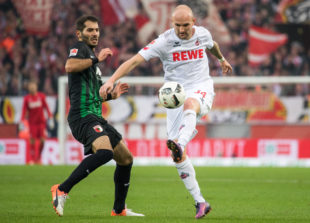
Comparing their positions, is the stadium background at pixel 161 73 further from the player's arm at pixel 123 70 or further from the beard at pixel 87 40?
the player's arm at pixel 123 70

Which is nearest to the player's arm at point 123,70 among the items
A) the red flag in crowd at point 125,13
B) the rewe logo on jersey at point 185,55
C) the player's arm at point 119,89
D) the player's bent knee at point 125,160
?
the player's arm at point 119,89

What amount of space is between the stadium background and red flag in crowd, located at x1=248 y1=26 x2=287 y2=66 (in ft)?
0.23

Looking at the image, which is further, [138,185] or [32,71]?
[32,71]

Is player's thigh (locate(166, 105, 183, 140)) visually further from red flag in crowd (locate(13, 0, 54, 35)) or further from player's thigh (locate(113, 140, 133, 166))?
red flag in crowd (locate(13, 0, 54, 35))

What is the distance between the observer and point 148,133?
60.0 ft

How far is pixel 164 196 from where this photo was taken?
9.66 metres

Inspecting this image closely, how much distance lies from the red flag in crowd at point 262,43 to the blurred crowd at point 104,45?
220 mm

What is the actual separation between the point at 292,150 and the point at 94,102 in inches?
453

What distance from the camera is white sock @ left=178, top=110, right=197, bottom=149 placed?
6625 millimetres

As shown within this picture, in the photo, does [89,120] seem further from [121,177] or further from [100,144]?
[121,177]

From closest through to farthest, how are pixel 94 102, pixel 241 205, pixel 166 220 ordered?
pixel 166 220 → pixel 94 102 → pixel 241 205

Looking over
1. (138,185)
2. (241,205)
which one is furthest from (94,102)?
(138,185)

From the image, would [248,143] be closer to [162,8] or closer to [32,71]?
[162,8]

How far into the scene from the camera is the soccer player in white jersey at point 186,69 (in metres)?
6.86
